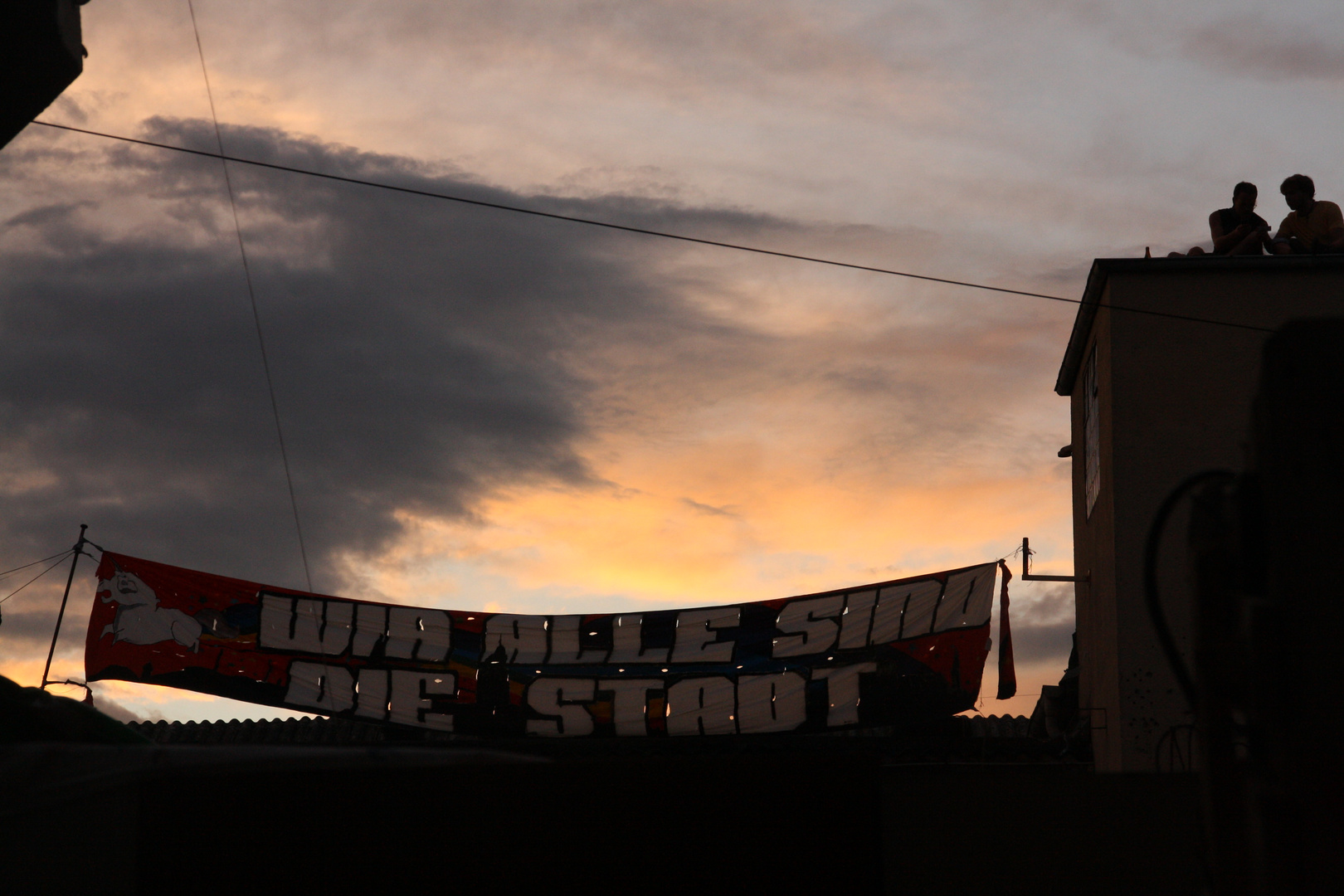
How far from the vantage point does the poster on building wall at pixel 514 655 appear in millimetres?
17141

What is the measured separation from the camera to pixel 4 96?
10.1m

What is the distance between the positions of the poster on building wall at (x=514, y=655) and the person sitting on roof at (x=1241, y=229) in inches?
221

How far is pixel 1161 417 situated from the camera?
15219 millimetres

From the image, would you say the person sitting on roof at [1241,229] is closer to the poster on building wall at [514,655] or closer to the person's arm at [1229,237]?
the person's arm at [1229,237]

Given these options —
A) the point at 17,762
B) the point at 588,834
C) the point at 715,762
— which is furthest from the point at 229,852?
the point at 715,762

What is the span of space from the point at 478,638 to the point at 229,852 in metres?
12.9

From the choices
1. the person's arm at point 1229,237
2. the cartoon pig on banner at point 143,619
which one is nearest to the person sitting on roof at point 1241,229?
the person's arm at point 1229,237

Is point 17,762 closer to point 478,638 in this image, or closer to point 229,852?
point 229,852

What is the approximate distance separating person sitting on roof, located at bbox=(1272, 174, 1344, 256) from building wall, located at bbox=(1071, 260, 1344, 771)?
1.65ft

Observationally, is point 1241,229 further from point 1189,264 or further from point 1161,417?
point 1161,417

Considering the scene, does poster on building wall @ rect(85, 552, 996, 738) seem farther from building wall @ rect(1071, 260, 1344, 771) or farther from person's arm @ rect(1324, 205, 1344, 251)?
person's arm @ rect(1324, 205, 1344, 251)

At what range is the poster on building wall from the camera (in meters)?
17.1

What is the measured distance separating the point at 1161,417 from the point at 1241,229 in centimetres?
279

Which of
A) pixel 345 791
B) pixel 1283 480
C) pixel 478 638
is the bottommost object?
pixel 345 791
